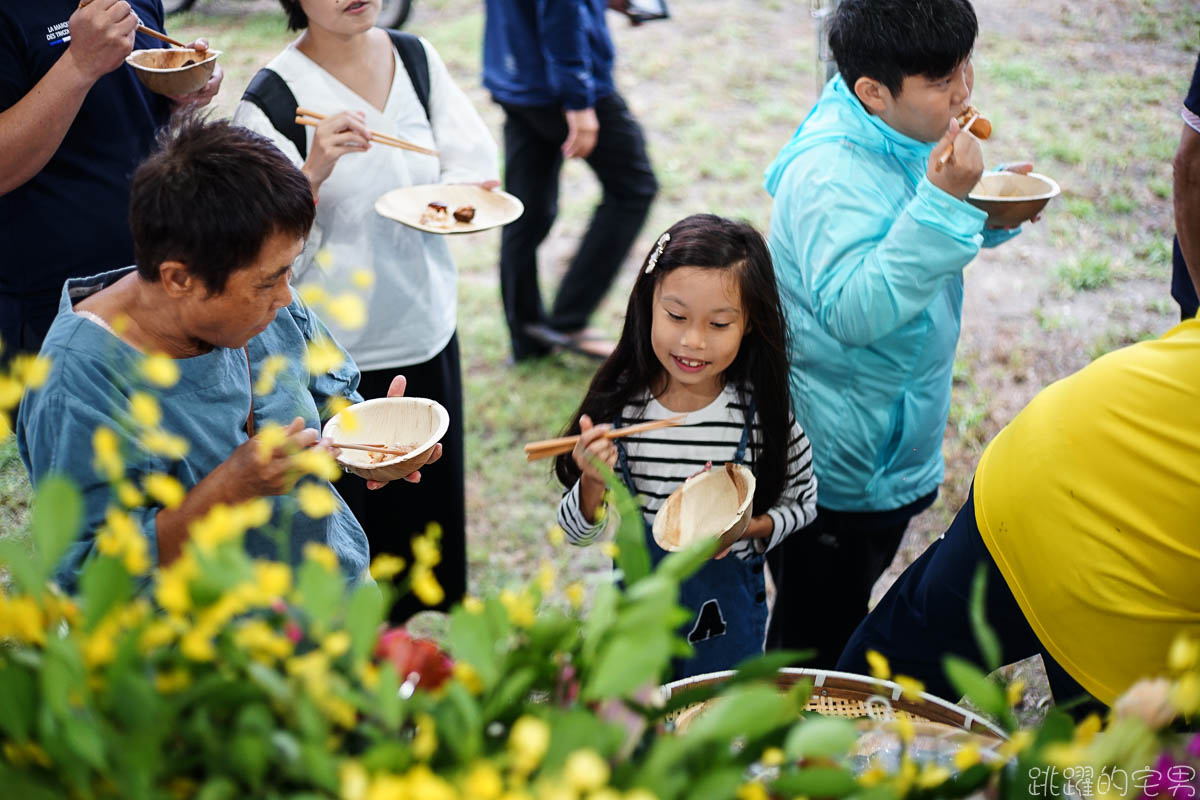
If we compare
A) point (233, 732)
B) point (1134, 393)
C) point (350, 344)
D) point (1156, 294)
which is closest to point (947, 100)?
point (1134, 393)

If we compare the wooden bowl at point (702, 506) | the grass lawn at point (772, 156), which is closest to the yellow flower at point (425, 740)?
the wooden bowl at point (702, 506)

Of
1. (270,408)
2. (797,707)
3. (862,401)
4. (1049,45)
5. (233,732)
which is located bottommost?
(1049,45)

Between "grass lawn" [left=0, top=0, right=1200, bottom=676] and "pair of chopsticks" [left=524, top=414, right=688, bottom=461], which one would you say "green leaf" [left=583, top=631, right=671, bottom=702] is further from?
"grass lawn" [left=0, top=0, right=1200, bottom=676]

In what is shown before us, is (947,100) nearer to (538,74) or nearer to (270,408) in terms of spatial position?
(270,408)

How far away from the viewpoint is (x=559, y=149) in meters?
4.05

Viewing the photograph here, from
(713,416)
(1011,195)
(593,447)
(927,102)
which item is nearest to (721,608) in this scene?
(713,416)

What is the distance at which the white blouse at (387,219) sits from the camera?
2260mm

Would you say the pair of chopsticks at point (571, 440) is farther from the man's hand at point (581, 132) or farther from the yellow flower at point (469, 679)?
the man's hand at point (581, 132)

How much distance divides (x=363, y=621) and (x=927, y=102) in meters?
1.60

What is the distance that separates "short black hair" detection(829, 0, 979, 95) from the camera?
191cm

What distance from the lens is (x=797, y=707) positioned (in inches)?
37.8

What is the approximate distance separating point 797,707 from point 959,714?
1.80 ft

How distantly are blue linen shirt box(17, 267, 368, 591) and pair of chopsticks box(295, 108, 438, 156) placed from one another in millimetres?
531

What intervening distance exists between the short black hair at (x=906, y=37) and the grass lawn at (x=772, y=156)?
1.57 metres
